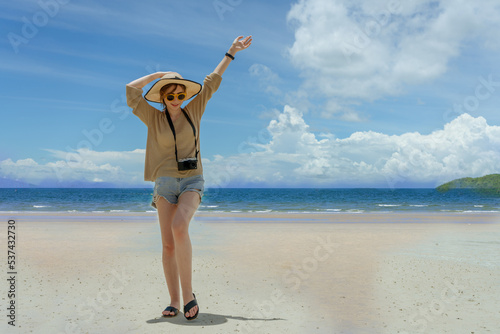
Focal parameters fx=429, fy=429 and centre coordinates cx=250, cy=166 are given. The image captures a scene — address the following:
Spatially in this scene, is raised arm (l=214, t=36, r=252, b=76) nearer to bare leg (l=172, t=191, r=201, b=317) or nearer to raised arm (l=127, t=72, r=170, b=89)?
raised arm (l=127, t=72, r=170, b=89)

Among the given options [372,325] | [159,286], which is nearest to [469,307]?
[372,325]

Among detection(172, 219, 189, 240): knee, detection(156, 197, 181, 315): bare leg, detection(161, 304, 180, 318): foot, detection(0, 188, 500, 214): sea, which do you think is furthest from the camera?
detection(0, 188, 500, 214): sea

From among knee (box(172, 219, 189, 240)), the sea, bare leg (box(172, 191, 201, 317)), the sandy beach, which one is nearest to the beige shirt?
bare leg (box(172, 191, 201, 317))

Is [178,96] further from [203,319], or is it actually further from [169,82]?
[203,319]

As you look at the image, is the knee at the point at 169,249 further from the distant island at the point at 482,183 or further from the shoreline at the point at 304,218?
the distant island at the point at 482,183

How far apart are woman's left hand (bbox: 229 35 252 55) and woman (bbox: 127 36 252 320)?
0.91 ft

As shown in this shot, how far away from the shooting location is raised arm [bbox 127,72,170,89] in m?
4.30

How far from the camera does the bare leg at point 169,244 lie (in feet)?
13.9

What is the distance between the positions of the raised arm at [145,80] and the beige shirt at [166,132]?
0.18ft

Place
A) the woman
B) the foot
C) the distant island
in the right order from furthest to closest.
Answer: the distant island, the foot, the woman

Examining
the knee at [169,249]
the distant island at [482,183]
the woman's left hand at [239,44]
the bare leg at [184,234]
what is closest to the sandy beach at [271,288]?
the bare leg at [184,234]

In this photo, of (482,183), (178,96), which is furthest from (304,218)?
(482,183)

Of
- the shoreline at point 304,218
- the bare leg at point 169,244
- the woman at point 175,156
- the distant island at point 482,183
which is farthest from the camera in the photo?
the distant island at point 482,183

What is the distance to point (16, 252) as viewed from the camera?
948cm
